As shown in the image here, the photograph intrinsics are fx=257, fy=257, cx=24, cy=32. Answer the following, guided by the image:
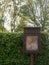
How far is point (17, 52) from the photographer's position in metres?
10.5

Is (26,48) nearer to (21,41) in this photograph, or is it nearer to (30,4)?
(21,41)

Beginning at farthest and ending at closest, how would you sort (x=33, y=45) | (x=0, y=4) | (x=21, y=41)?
(x=0, y=4) → (x=21, y=41) → (x=33, y=45)

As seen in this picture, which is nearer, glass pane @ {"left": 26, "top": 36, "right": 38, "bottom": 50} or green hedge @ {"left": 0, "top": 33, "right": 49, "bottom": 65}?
glass pane @ {"left": 26, "top": 36, "right": 38, "bottom": 50}

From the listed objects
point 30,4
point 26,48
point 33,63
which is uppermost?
point 30,4

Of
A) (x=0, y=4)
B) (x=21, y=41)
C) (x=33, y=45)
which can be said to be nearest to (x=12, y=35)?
(x=21, y=41)

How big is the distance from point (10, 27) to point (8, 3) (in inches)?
73.5

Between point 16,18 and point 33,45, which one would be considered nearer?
point 33,45

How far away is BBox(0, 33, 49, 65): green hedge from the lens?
34.3 feet

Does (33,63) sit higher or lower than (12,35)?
lower

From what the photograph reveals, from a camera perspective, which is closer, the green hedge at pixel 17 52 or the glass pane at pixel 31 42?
the glass pane at pixel 31 42

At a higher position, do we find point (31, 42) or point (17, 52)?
point (31, 42)

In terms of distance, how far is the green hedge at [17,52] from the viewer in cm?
1045

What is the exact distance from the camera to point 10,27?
1995cm

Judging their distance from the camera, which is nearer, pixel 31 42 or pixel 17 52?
pixel 31 42
